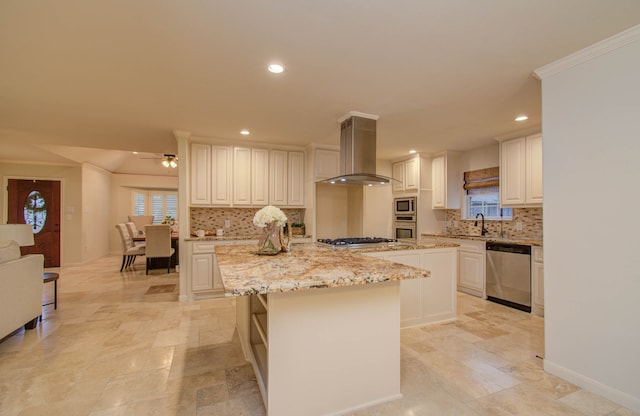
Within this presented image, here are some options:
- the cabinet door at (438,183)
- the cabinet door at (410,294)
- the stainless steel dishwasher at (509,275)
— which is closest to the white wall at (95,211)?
the cabinet door at (410,294)

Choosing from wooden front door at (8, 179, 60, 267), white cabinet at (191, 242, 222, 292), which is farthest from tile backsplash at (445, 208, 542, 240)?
wooden front door at (8, 179, 60, 267)

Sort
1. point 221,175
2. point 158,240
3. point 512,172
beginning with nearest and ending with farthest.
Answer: point 512,172 → point 221,175 → point 158,240

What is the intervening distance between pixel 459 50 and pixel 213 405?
291cm

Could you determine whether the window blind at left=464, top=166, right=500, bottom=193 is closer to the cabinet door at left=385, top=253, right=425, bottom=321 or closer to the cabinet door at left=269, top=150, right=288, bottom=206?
the cabinet door at left=385, top=253, right=425, bottom=321

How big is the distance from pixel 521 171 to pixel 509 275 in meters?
1.43

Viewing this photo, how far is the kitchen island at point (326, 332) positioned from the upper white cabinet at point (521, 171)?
305 cm

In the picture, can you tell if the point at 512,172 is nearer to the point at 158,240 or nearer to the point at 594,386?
the point at 594,386

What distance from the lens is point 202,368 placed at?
231 cm

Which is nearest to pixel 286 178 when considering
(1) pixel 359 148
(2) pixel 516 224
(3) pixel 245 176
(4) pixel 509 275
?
(3) pixel 245 176

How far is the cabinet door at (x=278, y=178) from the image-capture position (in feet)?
15.3

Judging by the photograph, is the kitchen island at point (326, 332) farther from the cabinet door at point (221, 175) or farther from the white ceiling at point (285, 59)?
the cabinet door at point (221, 175)

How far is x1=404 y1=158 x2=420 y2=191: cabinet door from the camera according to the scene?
5.30m

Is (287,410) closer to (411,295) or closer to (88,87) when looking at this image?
(411,295)

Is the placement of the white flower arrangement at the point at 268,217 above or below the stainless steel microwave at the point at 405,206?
below
